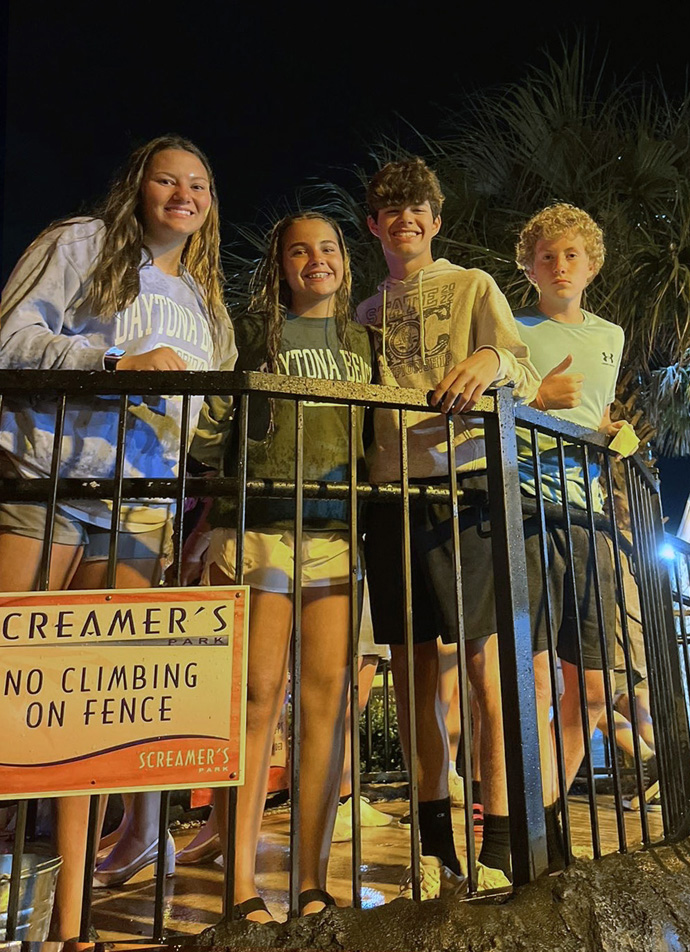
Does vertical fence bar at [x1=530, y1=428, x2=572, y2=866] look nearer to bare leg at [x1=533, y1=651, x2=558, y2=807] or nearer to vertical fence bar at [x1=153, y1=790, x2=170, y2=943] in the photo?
bare leg at [x1=533, y1=651, x2=558, y2=807]

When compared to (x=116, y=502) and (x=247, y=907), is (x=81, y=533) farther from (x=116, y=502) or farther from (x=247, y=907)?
(x=247, y=907)

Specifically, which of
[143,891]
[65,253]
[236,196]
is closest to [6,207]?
[236,196]

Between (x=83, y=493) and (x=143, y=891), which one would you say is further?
(x=143, y=891)

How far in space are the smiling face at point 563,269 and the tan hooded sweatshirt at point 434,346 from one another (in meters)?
0.46

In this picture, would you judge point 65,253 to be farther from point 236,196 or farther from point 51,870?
point 236,196

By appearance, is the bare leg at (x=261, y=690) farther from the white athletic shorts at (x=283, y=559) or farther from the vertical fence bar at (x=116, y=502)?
the vertical fence bar at (x=116, y=502)

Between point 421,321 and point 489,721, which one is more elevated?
point 421,321

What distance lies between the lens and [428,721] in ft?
6.50

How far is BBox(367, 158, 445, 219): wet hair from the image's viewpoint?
7.66 ft

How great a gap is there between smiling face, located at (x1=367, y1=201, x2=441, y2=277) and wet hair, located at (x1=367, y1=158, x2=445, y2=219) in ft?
0.06

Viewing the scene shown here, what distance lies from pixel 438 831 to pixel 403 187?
1.90 meters

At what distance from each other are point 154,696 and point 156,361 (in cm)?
72

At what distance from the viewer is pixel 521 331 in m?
2.59

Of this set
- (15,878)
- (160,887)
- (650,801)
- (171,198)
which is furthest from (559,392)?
(650,801)
